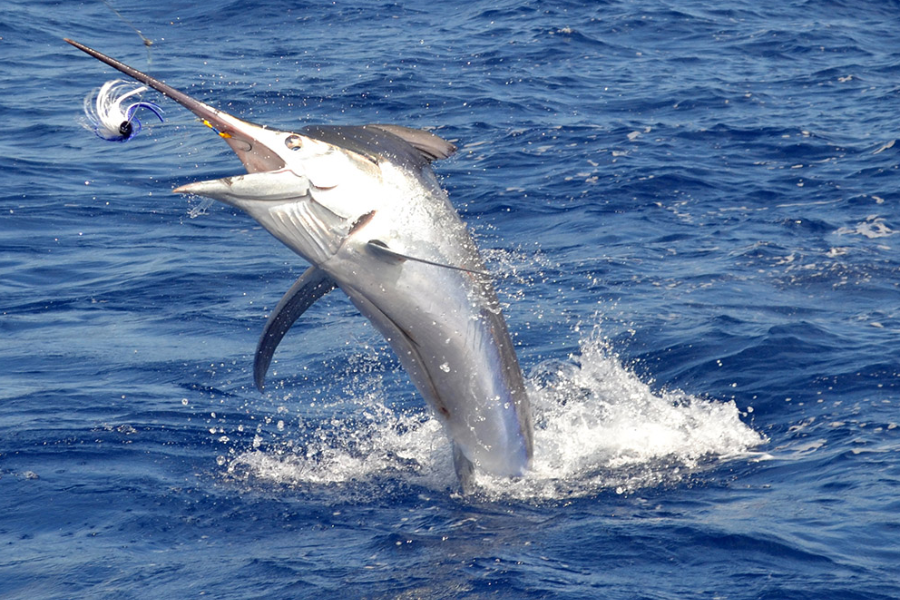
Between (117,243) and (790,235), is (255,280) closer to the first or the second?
(117,243)

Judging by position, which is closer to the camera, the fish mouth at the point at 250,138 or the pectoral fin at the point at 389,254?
the fish mouth at the point at 250,138

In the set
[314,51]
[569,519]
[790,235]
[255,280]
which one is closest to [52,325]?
[255,280]

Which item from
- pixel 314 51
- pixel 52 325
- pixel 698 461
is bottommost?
pixel 698 461

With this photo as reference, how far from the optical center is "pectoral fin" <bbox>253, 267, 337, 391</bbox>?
19.6ft

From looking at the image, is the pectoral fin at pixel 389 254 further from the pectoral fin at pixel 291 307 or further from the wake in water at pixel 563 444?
the wake in water at pixel 563 444

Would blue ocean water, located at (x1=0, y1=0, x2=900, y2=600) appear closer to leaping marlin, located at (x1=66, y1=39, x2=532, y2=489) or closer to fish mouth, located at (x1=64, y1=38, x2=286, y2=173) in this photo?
leaping marlin, located at (x1=66, y1=39, x2=532, y2=489)

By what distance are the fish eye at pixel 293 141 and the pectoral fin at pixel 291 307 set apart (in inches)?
29.0

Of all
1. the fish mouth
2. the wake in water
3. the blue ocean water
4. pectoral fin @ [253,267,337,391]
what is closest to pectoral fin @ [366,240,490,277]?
pectoral fin @ [253,267,337,391]

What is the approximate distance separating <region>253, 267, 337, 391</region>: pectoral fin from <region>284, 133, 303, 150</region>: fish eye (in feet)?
2.42

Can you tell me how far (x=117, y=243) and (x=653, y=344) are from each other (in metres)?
5.79

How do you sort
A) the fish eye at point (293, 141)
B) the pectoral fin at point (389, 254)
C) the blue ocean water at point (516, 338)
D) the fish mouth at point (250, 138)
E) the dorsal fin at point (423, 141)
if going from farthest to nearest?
the blue ocean water at point (516, 338), the dorsal fin at point (423, 141), the pectoral fin at point (389, 254), the fish eye at point (293, 141), the fish mouth at point (250, 138)

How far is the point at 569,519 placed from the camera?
21.1 feet

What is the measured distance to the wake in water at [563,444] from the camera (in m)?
7.09

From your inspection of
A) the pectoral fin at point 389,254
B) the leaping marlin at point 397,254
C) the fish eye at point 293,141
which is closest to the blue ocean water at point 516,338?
the leaping marlin at point 397,254
